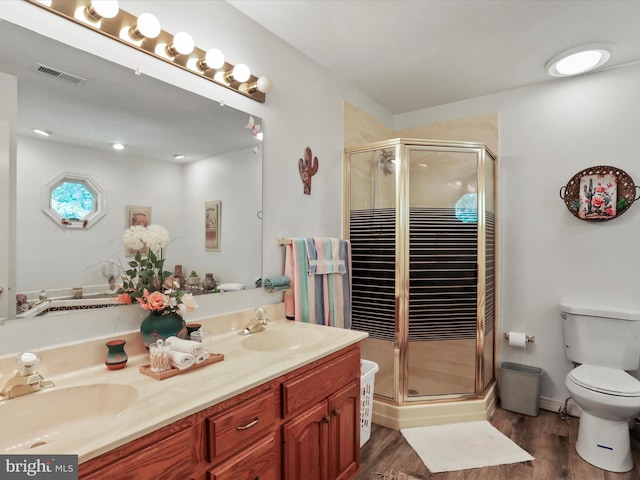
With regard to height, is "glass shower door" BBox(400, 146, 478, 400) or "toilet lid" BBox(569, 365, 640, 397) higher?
"glass shower door" BBox(400, 146, 478, 400)

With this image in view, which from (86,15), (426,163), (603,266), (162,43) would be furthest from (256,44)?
(603,266)

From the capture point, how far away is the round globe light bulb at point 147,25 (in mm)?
1438

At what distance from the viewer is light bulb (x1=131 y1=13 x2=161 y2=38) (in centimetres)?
144

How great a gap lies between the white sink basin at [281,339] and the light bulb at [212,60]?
1345 mm

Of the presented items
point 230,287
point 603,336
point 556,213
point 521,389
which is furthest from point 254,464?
point 556,213

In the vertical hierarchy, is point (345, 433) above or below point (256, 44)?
below

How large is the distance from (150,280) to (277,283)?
0.77 metres

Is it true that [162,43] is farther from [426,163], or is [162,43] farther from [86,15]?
[426,163]

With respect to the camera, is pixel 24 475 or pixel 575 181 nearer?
pixel 24 475

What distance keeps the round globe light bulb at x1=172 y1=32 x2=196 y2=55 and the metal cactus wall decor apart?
3.11ft

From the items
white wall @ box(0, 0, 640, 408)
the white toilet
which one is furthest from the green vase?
the white toilet

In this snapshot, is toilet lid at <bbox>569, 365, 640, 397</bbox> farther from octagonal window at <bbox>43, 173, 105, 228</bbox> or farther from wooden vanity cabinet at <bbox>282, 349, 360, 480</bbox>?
octagonal window at <bbox>43, 173, 105, 228</bbox>

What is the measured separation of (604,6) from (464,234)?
1.49m

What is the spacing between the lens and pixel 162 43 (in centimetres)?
160
